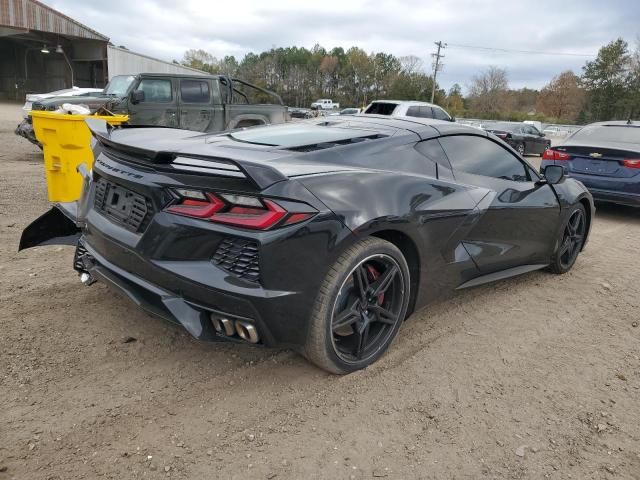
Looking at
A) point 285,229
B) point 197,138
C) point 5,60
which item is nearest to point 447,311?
point 285,229

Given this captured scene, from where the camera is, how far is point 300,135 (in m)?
3.17

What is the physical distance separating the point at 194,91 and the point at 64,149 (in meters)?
4.50

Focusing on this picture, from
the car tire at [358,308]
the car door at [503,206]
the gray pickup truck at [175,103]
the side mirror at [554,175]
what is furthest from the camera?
the gray pickup truck at [175,103]

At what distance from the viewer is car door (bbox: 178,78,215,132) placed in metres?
9.36

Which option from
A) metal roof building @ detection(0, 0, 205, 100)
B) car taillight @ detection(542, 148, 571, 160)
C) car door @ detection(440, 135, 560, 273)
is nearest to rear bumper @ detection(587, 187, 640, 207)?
car taillight @ detection(542, 148, 571, 160)

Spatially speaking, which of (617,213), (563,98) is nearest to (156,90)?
(617,213)

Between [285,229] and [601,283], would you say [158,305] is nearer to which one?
[285,229]

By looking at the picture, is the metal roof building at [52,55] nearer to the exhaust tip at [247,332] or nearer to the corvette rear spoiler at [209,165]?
the corvette rear spoiler at [209,165]

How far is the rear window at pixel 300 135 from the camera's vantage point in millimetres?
2953

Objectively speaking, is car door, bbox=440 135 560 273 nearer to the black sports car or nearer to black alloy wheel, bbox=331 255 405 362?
the black sports car

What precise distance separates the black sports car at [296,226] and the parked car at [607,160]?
14.9 feet

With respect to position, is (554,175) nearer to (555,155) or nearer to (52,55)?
(555,155)

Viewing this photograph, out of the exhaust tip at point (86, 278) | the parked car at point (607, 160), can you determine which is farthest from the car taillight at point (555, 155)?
the exhaust tip at point (86, 278)

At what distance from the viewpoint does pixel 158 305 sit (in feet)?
7.68
